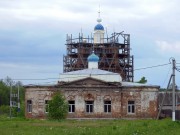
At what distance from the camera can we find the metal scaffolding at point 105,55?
247 ft

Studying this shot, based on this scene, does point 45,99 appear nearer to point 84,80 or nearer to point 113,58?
point 84,80

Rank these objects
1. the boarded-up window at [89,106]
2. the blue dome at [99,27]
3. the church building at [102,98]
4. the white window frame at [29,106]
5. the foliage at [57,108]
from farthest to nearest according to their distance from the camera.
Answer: the blue dome at [99,27] → the white window frame at [29,106] → the boarded-up window at [89,106] → the church building at [102,98] → the foliage at [57,108]

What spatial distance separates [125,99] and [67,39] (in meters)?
25.8

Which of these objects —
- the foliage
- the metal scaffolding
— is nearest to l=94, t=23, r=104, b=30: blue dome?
the metal scaffolding

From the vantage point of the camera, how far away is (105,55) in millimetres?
75812

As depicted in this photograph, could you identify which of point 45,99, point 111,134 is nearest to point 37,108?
point 45,99

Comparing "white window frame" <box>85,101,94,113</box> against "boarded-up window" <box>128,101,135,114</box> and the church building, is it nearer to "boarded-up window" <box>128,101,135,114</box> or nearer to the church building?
the church building

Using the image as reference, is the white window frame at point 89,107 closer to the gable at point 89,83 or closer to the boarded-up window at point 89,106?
the boarded-up window at point 89,106

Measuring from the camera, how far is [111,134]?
75.2 feet

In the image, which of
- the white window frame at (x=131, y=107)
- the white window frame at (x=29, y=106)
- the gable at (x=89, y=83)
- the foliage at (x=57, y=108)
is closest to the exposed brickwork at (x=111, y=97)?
the gable at (x=89, y=83)

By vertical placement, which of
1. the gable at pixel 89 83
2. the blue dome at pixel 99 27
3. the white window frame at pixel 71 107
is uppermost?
the blue dome at pixel 99 27

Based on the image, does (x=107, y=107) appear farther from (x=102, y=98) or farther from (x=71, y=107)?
(x=71, y=107)

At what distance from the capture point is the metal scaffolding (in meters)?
75.2

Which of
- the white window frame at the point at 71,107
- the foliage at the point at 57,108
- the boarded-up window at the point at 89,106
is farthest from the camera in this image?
the white window frame at the point at 71,107
